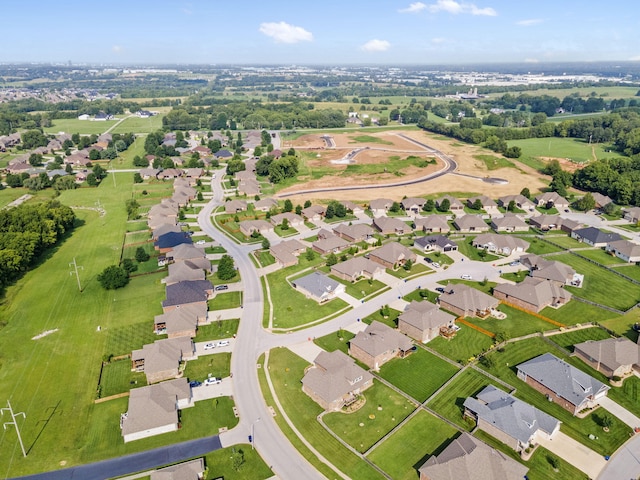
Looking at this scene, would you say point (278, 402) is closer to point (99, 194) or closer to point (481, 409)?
point (481, 409)

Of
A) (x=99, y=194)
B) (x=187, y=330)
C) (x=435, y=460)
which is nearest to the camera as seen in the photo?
(x=435, y=460)

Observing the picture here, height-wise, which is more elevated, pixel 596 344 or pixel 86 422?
pixel 596 344

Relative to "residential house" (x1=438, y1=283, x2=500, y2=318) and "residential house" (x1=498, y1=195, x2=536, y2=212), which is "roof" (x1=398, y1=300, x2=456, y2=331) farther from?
"residential house" (x1=498, y1=195, x2=536, y2=212)

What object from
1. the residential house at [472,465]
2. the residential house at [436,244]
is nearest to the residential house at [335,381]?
the residential house at [472,465]

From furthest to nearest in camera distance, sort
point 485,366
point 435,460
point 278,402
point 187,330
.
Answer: point 187,330 < point 485,366 < point 278,402 < point 435,460

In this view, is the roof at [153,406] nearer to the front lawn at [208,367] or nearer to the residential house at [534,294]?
the front lawn at [208,367]

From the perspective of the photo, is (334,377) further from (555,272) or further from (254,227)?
(254,227)

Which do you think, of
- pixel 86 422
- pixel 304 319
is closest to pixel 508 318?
pixel 304 319
